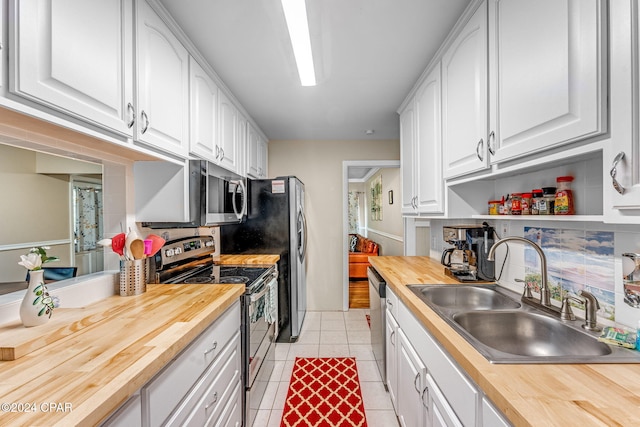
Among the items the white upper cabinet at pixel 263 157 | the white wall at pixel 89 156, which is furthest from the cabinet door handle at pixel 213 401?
the white upper cabinet at pixel 263 157

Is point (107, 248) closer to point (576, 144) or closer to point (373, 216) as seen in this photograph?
point (576, 144)

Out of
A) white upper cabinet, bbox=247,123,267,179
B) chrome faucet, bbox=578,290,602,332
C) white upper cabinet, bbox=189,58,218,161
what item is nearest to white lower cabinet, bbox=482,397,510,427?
chrome faucet, bbox=578,290,602,332

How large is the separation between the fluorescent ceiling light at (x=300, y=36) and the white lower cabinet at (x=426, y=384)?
63.7 inches

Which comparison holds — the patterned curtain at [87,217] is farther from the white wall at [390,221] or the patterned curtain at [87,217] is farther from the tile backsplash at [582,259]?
the white wall at [390,221]

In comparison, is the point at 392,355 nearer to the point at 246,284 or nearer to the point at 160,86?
the point at 246,284

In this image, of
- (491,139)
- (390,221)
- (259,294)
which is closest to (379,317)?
(259,294)

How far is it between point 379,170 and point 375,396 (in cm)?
486

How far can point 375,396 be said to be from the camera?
7.03ft

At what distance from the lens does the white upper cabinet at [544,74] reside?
858mm

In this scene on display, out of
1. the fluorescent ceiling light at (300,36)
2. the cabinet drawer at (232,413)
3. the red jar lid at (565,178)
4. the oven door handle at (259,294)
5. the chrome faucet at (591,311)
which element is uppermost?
the fluorescent ceiling light at (300,36)

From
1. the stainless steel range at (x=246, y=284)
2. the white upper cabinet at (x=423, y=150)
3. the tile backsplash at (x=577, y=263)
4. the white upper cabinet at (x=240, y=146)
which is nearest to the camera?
the tile backsplash at (x=577, y=263)

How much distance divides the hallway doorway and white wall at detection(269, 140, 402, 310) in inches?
3.4

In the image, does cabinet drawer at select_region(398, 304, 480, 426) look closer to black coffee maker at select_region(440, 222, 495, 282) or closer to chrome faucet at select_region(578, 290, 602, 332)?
chrome faucet at select_region(578, 290, 602, 332)

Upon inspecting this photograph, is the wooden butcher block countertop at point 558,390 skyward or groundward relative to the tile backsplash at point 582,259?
groundward
